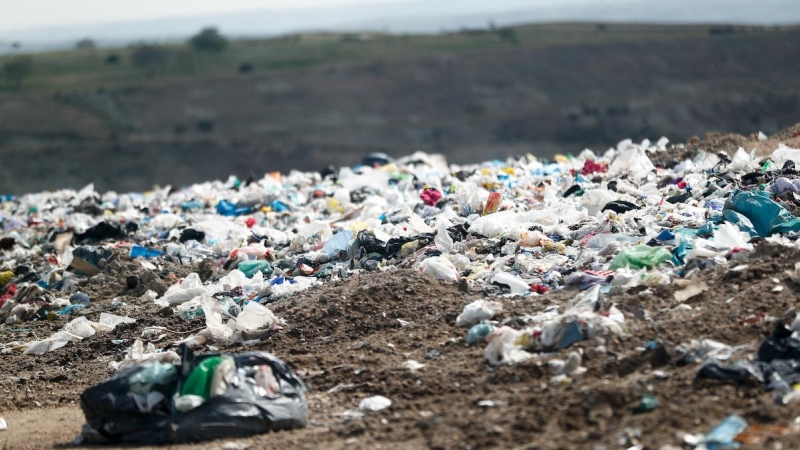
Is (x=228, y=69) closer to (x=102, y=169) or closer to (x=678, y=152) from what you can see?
(x=102, y=169)

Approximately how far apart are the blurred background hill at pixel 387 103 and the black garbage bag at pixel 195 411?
3051 cm

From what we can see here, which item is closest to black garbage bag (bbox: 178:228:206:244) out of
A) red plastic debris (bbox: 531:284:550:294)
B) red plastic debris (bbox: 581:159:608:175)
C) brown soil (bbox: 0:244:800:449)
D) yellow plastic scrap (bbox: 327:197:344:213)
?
yellow plastic scrap (bbox: 327:197:344:213)

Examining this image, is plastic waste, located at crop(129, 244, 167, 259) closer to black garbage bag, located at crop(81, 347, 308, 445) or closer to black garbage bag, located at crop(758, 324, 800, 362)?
black garbage bag, located at crop(81, 347, 308, 445)

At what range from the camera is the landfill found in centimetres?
368

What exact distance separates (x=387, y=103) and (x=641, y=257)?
38.3 m

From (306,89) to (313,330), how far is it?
3992 cm

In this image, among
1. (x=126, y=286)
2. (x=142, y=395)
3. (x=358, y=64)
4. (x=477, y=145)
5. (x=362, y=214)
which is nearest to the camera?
(x=142, y=395)

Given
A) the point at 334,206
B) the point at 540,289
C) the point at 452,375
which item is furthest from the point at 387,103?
the point at 452,375

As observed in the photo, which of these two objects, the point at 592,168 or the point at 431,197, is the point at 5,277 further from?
the point at 592,168

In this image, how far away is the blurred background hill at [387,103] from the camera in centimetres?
3719

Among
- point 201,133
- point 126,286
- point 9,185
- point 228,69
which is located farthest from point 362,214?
point 228,69

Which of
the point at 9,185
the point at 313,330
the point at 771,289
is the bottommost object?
the point at 9,185

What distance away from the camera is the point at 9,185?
33750mm

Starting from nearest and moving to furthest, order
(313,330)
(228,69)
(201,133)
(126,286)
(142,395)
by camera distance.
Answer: (142,395) → (313,330) → (126,286) → (201,133) → (228,69)
